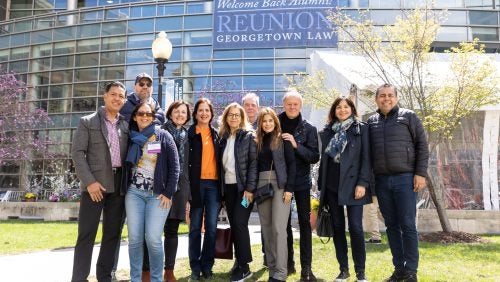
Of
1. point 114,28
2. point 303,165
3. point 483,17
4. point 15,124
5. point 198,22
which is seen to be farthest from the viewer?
point 114,28

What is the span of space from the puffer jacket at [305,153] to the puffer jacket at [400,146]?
65 centimetres

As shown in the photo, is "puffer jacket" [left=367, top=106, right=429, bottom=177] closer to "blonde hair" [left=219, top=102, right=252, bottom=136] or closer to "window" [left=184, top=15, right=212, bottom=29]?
"blonde hair" [left=219, top=102, right=252, bottom=136]

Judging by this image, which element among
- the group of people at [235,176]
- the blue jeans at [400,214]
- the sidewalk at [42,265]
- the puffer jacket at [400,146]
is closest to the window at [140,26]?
the sidewalk at [42,265]

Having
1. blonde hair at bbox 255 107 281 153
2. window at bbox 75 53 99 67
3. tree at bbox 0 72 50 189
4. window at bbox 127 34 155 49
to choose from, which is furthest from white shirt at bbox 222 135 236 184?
window at bbox 75 53 99 67

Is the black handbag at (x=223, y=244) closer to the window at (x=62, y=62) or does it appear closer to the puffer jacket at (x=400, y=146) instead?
the puffer jacket at (x=400, y=146)

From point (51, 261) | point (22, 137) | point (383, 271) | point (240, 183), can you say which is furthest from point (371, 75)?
point (22, 137)

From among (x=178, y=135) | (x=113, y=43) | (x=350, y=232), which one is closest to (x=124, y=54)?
(x=113, y=43)

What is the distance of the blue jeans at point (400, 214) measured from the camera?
4.39 m

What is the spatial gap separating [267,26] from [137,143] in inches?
368

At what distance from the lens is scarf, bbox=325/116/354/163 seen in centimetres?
454

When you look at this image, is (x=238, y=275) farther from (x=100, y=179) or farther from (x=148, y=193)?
(x=100, y=179)

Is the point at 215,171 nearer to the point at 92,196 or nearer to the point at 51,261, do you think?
the point at 92,196

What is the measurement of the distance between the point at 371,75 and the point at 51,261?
7551 mm

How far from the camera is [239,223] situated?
4508 mm
